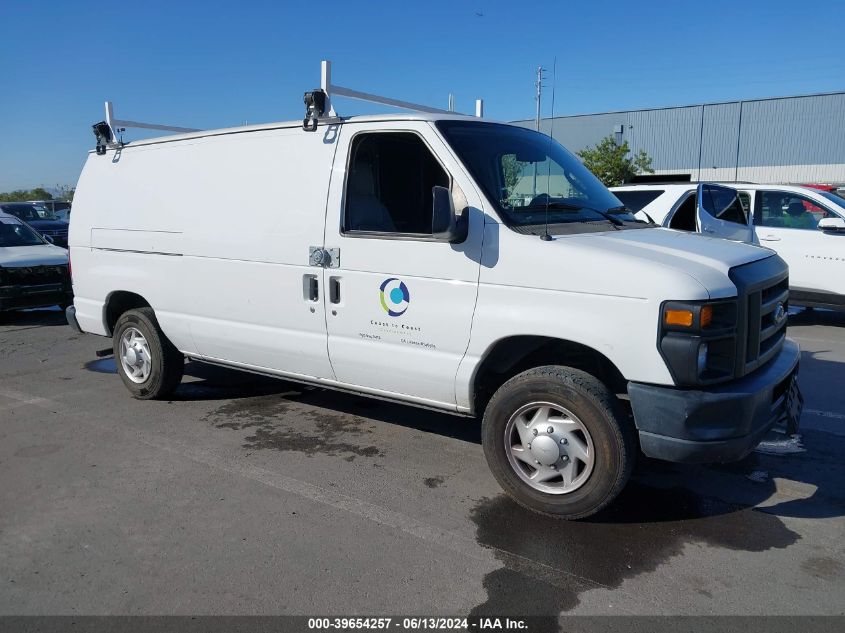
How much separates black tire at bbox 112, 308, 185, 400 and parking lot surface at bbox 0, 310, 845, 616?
13.5 inches

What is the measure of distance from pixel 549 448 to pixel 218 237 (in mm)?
2992

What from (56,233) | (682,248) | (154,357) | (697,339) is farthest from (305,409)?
(56,233)

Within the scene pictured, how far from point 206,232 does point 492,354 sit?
8.45ft

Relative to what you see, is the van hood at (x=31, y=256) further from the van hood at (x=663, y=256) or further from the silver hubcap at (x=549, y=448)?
the van hood at (x=663, y=256)

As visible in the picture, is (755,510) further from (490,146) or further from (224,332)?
(224,332)

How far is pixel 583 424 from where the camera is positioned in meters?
3.64

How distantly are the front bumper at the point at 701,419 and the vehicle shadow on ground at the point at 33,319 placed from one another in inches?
390

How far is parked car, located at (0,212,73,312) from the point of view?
1034cm

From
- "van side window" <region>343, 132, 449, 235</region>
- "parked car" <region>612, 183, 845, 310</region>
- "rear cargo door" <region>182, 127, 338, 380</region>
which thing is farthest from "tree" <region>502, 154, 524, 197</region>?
"parked car" <region>612, 183, 845, 310</region>

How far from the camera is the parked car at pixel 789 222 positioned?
28.0 ft

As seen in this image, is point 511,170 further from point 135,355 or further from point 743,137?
point 743,137

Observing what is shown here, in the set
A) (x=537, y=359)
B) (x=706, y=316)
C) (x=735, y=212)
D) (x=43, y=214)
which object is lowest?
(x=537, y=359)

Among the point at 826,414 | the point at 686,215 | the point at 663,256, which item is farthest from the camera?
the point at 686,215

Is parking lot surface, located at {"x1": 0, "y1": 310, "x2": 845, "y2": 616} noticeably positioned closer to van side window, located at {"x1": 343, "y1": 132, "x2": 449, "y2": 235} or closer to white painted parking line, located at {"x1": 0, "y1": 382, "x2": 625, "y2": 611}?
white painted parking line, located at {"x1": 0, "y1": 382, "x2": 625, "y2": 611}
